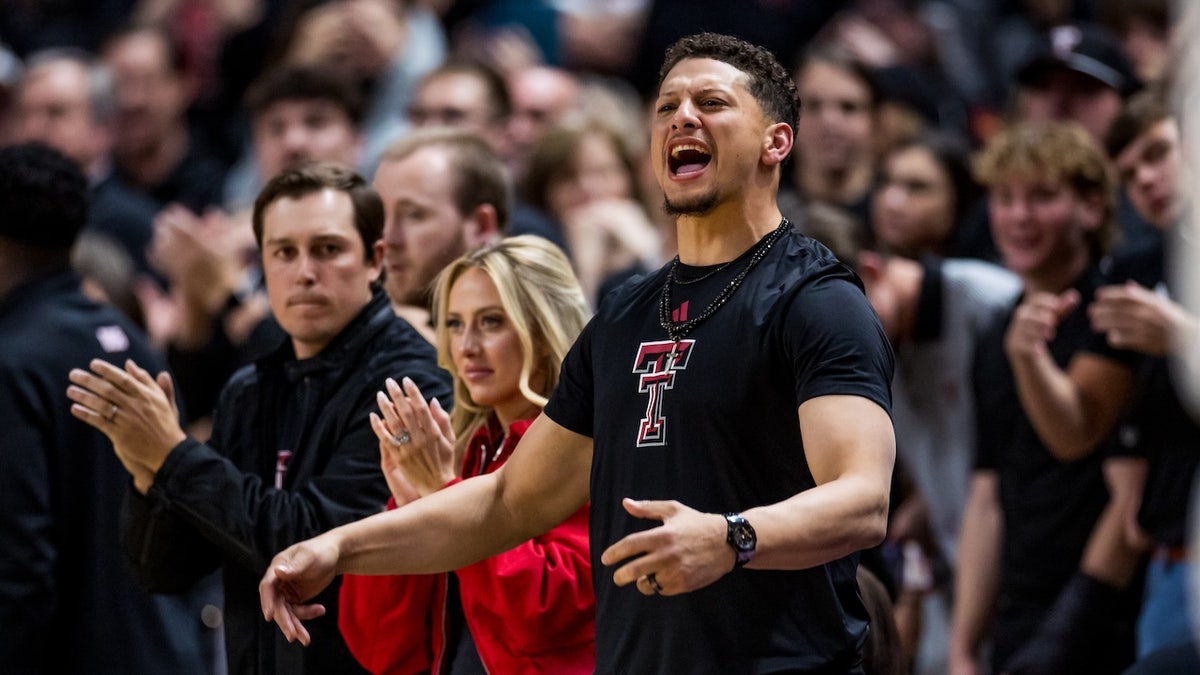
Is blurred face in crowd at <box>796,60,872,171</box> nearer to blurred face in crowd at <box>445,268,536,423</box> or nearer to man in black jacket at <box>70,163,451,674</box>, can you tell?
man in black jacket at <box>70,163,451,674</box>

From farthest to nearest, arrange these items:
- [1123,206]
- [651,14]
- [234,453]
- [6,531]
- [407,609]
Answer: [651,14] < [1123,206] < [6,531] < [234,453] < [407,609]

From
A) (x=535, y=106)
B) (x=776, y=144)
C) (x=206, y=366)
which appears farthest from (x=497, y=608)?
(x=535, y=106)

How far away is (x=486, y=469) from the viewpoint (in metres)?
4.30

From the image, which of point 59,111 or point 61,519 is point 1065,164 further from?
point 59,111

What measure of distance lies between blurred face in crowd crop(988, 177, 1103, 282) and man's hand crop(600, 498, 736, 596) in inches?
135

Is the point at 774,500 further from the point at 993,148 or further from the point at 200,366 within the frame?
the point at 200,366

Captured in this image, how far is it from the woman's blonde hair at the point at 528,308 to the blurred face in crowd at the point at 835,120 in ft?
12.1

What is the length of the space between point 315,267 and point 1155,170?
2.89 m

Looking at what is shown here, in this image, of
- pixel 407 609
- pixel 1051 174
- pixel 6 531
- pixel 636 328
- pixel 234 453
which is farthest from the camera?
pixel 1051 174

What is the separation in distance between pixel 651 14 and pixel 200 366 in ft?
12.3

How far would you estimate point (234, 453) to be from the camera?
4680 millimetres

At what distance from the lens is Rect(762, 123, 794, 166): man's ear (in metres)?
3.61

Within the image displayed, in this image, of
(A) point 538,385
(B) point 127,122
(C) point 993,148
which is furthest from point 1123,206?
(B) point 127,122

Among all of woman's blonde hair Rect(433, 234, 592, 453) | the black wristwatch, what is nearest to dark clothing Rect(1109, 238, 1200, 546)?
woman's blonde hair Rect(433, 234, 592, 453)
